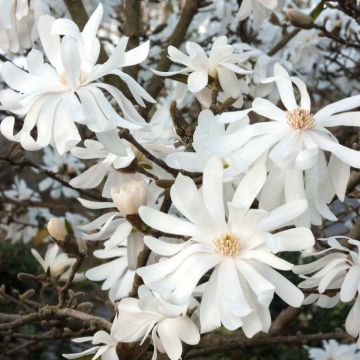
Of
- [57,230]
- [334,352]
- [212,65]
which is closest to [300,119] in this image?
[212,65]

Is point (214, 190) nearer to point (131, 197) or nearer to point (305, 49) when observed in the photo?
point (131, 197)

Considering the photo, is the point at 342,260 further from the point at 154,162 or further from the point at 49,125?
the point at 49,125

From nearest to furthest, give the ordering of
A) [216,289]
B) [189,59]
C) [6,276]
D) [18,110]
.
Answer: [216,289], [18,110], [189,59], [6,276]

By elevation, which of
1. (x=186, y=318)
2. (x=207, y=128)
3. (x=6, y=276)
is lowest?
(x=6, y=276)

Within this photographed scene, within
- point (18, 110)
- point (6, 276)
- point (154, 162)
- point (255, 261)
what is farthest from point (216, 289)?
point (6, 276)

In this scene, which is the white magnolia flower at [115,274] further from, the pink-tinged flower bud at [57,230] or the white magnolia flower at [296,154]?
the white magnolia flower at [296,154]

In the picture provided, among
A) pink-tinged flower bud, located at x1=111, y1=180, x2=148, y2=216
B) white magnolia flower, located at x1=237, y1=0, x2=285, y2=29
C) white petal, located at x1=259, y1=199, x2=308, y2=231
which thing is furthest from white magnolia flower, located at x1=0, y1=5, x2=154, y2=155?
white magnolia flower, located at x1=237, y1=0, x2=285, y2=29
